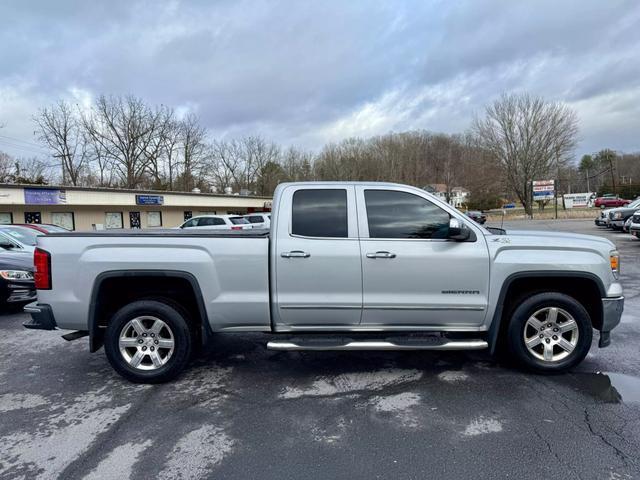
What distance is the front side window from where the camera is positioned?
3932 mm

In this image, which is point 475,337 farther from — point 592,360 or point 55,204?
point 55,204

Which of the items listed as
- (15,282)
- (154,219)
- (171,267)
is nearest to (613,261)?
(171,267)

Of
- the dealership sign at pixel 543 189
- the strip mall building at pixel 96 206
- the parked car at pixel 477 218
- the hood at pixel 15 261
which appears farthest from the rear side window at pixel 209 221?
the dealership sign at pixel 543 189

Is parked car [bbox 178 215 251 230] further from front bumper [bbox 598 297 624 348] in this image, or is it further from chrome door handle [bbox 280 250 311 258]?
front bumper [bbox 598 297 624 348]

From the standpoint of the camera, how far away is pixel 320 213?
401 centimetres

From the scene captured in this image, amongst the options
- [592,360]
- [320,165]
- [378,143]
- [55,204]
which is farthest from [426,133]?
[592,360]

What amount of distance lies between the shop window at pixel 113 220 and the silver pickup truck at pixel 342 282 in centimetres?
2647

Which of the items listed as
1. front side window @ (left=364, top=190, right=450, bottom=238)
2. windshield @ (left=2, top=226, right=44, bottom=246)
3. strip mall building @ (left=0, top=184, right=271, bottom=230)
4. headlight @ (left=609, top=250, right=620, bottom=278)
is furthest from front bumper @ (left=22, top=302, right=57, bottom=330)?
strip mall building @ (left=0, top=184, right=271, bottom=230)

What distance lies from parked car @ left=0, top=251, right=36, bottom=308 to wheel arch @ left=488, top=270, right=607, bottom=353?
287 inches

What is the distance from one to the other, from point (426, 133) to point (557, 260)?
95.3 m

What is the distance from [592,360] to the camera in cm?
441

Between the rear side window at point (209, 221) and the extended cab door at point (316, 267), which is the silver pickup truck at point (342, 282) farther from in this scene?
the rear side window at point (209, 221)

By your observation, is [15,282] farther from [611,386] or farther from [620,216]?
[620,216]

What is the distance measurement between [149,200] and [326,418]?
97.6 ft
